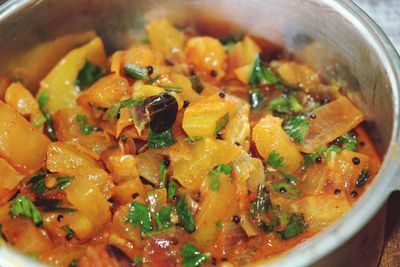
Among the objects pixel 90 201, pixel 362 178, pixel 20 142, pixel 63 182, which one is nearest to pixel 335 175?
pixel 362 178

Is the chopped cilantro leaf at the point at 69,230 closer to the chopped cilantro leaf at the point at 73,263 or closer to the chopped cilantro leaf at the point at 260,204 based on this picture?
the chopped cilantro leaf at the point at 73,263

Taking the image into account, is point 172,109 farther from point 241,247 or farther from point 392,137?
point 392,137

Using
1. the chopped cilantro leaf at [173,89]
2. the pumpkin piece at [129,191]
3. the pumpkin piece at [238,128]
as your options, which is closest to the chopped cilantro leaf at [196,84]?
the chopped cilantro leaf at [173,89]

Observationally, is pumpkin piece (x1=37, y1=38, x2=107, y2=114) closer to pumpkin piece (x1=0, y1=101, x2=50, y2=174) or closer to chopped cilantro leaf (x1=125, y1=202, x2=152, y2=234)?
pumpkin piece (x1=0, y1=101, x2=50, y2=174)

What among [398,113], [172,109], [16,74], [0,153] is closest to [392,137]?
[398,113]

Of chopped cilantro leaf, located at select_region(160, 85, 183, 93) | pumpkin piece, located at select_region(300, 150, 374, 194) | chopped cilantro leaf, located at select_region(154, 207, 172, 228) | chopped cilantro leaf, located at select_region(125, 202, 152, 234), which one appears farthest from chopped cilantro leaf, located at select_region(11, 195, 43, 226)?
pumpkin piece, located at select_region(300, 150, 374, 194)

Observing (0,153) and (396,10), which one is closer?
(0,153)
